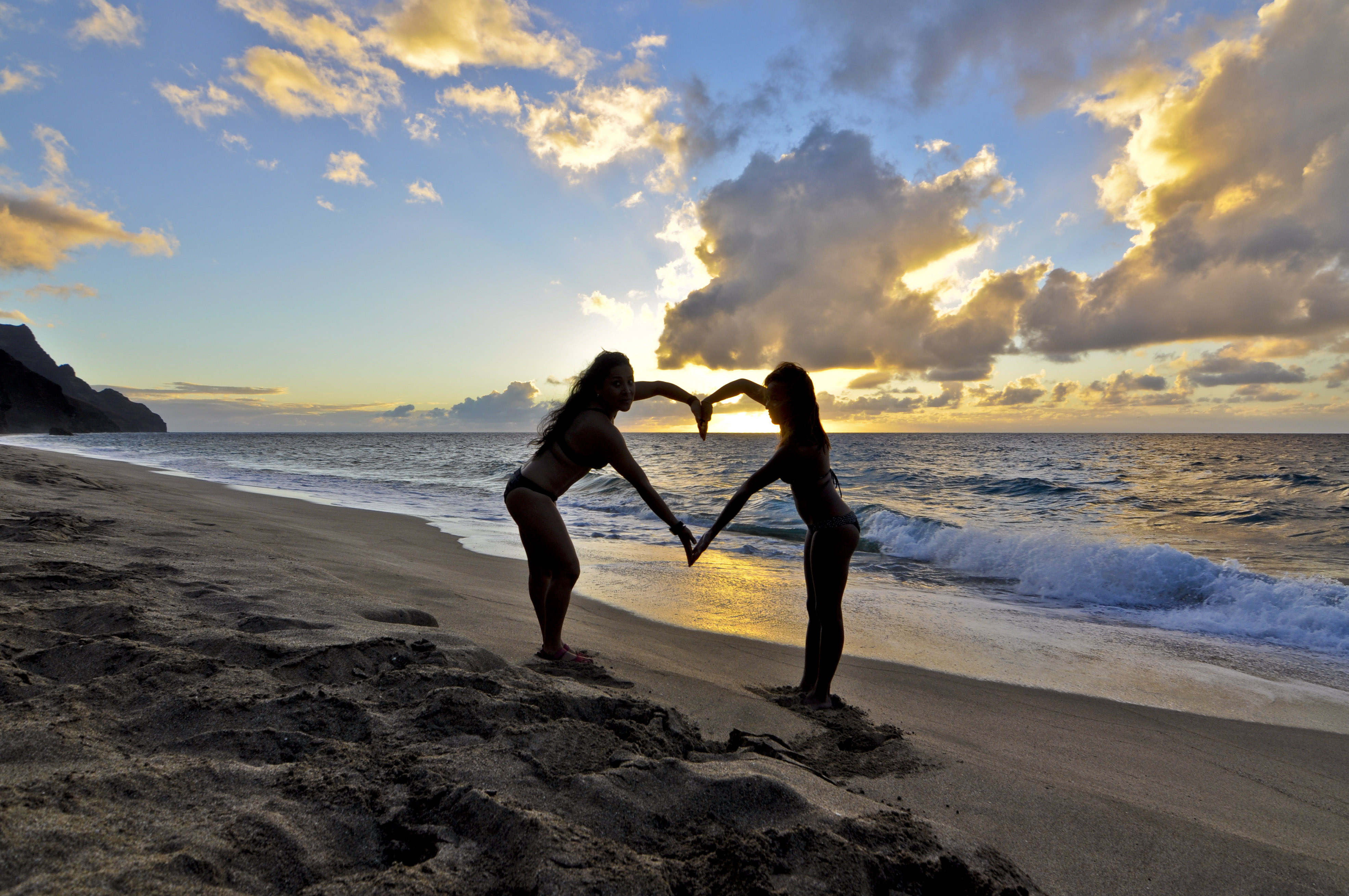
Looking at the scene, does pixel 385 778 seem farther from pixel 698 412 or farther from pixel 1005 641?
pixel 1005 641

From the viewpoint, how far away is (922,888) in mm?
1726

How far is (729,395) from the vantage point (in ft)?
14.3

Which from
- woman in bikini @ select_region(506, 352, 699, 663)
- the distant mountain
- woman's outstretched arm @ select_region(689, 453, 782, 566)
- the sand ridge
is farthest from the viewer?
the distant mountain

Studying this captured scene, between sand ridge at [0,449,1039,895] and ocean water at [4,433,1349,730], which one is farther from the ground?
sand ridge at [0,449,1039,895]

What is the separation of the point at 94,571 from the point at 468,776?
3.83 metres

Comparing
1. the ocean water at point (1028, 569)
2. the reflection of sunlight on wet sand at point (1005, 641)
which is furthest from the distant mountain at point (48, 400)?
the reflection of sunlight on wet sand at point (1005, 641)

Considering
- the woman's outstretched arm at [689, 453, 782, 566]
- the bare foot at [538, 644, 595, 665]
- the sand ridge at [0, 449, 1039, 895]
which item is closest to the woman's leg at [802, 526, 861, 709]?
the sand ridge at [0, 449, 1039, 895]

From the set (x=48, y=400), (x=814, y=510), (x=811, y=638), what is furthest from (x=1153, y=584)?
(x=48, y=400)

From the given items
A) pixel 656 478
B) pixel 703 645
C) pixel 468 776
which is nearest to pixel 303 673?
pixel 468 776

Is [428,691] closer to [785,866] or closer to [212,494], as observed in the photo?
[785,866]

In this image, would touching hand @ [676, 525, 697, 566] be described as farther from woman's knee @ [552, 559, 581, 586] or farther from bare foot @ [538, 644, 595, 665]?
bare foot @ [538, 644, 595, 665]

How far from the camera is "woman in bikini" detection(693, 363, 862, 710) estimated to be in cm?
365

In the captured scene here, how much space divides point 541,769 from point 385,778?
1.67ft

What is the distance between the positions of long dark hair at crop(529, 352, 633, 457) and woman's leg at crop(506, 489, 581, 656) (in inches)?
12.8
